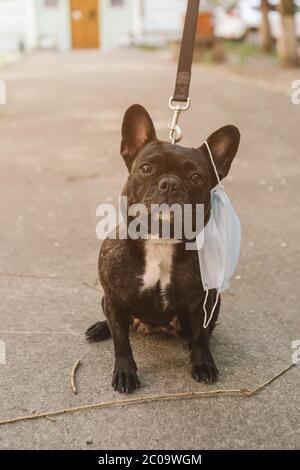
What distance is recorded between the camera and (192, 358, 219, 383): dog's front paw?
2.90 meters

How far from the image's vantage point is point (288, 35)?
13.8 m

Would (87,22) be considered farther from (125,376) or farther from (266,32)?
(125,376)

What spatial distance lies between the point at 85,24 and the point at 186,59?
2946 cm

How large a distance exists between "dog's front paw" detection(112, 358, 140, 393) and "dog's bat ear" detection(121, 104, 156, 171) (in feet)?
2.75

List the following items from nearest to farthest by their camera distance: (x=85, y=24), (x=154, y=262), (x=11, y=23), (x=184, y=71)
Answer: (x=154, y=262), (x=184, y=71), (x=11, y=23), (x=85, y=24)

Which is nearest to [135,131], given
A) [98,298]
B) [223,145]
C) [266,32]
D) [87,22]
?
[223,145]

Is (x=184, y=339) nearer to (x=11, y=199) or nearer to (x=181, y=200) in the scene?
(x=181, y=200)

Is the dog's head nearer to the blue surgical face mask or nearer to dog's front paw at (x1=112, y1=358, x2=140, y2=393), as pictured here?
the blue surgical face mask

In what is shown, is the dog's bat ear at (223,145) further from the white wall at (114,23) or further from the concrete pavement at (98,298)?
the white wall at (114,23)

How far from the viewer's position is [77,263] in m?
4.52

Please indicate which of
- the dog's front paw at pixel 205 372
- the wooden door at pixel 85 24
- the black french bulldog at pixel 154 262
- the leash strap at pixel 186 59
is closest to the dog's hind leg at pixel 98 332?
the black french bulldog at pixel 154 262

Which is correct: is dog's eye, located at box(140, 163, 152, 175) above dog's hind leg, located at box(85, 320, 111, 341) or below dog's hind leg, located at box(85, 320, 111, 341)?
above

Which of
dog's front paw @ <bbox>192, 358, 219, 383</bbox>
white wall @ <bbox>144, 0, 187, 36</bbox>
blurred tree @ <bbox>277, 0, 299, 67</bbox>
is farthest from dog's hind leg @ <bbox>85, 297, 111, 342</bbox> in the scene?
Result: white wall @ <bbox>144, 0, 187, 36</bbox>
